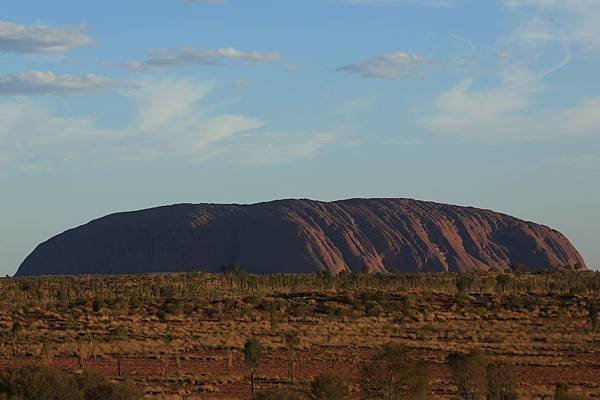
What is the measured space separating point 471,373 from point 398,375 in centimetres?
249

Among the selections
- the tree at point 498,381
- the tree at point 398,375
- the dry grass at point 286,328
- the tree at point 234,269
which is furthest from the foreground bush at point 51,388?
the tree at point 234,269

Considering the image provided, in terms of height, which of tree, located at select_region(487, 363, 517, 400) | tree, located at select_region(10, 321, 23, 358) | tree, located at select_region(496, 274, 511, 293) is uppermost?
tree, located at select_region(496, 274, 511, 293)

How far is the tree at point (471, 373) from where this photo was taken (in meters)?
24.5

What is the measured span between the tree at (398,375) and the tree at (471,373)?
141 centimetres

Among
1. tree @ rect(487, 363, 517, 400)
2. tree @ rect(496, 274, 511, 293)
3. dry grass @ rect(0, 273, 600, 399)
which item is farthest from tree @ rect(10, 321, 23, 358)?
tree @ rect(496, 274, 511, 293)

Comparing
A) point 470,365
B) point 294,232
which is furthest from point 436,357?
point 294,232

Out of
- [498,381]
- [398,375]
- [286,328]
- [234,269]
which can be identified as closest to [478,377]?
[498,381]

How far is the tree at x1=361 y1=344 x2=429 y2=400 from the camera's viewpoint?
22812mm

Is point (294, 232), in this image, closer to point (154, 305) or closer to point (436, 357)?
point (154, 305)

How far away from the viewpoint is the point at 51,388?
18500mm

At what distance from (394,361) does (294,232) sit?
10098 centimetres

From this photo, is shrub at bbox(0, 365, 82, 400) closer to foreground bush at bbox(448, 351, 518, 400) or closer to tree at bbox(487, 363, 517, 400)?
foreground bush at bbox(448, 351, 518, 400)

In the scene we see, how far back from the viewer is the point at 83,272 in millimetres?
135250

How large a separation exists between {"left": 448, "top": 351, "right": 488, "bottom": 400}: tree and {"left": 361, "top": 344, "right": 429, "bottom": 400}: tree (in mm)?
1406
